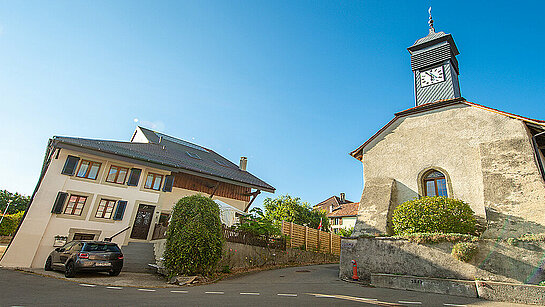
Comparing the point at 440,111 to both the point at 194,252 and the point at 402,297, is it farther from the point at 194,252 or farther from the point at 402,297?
the point at 194,252

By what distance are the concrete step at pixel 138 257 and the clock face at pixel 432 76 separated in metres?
18.1

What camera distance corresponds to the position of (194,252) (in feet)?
32.2

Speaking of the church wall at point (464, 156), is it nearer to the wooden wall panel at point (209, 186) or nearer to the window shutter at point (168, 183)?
the wooden wall panel at point (209, 186)

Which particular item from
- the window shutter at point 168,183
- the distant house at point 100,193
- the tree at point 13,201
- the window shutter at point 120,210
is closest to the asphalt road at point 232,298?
the distant house at point 100,193

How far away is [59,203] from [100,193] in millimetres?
2068

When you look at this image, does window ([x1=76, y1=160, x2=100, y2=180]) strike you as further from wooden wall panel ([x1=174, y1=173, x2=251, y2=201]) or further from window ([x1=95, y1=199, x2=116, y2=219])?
wooden wall panel ([x1=174, y1=173, x2=251, y2=201])

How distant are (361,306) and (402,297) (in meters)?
2.28

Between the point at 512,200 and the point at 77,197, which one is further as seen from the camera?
the point at 77,197

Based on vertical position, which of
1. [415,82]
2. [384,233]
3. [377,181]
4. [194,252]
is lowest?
[194,252]

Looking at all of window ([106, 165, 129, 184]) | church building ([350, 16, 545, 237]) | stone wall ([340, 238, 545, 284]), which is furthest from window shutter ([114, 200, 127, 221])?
church building ([350, 16, 545, 237])

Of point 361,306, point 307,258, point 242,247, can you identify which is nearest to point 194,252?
point 242,247

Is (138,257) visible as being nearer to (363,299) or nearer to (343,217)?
(363,299)

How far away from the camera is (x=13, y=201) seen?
5350 cm

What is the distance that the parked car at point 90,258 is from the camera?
10035 mm
